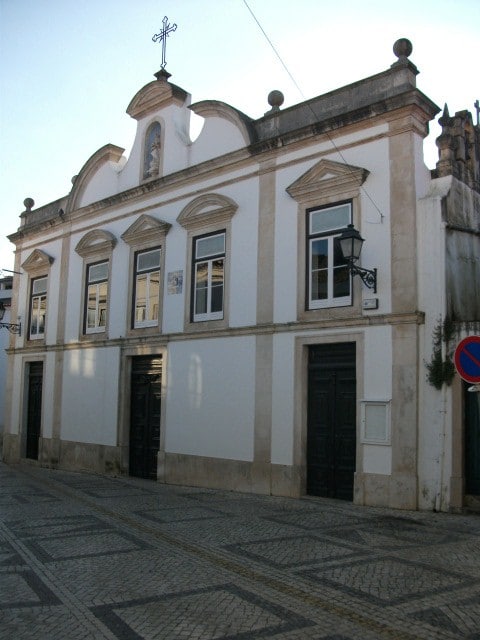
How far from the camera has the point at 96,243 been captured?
16.5 metres

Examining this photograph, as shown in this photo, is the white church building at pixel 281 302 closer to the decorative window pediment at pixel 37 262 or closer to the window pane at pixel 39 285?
the decorative window pediment at pixel 37 262

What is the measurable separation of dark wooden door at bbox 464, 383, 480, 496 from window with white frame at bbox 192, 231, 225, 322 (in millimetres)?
5412

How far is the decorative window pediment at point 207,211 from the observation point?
1297 centimetres

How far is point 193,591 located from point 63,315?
43.2 ft

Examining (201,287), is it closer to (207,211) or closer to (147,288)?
(207,211)

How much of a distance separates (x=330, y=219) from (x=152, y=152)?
6.10m

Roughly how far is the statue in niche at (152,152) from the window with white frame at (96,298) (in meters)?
2.74

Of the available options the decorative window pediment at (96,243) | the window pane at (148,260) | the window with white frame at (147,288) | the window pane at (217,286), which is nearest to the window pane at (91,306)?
the decorative window pediment at (96,243)

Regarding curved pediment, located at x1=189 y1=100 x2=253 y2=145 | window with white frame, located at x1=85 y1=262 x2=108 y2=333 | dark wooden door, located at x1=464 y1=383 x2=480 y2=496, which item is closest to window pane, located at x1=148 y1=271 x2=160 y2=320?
window with white frame, located at x1=85 y1=262 x2=108 y2=333

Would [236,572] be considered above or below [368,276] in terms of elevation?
below

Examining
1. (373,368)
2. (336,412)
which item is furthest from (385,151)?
(336,412)

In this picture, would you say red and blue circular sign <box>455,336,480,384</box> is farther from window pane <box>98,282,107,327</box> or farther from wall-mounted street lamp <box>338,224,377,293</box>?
window pane <box>98,282,107,327</box>

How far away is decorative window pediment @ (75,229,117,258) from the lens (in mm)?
16047

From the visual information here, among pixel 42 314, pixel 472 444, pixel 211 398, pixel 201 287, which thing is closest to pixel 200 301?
pixel 201 287
